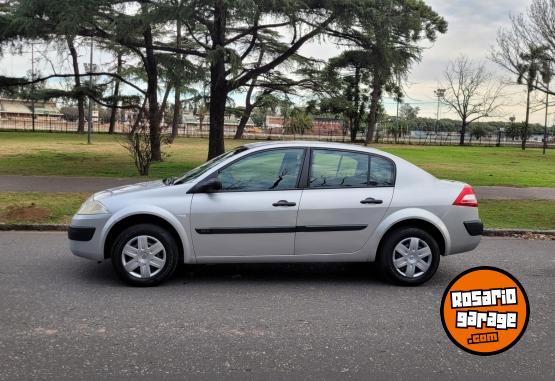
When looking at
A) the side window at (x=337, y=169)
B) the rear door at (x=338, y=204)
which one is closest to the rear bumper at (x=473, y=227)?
the rear door at (x=338, y=204)

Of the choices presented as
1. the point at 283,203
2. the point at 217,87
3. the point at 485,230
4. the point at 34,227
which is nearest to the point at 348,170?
the point at 283,203

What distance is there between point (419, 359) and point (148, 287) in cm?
286

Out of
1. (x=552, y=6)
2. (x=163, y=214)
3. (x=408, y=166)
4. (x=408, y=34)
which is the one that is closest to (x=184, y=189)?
(x=163, y=214)

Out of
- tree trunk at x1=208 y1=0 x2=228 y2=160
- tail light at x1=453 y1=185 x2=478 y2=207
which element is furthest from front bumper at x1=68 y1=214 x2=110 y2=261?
tree trunk at x1=208 y1=0 x2=228 y2=160

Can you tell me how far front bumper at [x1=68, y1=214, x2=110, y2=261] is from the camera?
559 cm

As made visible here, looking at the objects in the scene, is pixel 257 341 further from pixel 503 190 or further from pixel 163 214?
pixel 503 190

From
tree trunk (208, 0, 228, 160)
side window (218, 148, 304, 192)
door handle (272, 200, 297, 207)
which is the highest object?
tree trunk (208, 0, 228, 160)

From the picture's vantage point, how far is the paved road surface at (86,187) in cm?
1230

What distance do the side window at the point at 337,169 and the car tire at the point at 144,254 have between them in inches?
64.2

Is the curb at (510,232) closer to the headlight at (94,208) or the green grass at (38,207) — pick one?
the headlight at (94,208)

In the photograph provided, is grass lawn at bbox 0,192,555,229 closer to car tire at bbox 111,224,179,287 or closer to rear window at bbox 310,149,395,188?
car tire at bbox 111,224,179,287

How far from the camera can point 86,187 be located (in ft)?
41.4

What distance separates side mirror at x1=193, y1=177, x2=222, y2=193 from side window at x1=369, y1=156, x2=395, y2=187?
1628 mm

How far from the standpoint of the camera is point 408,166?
19.9 ft
